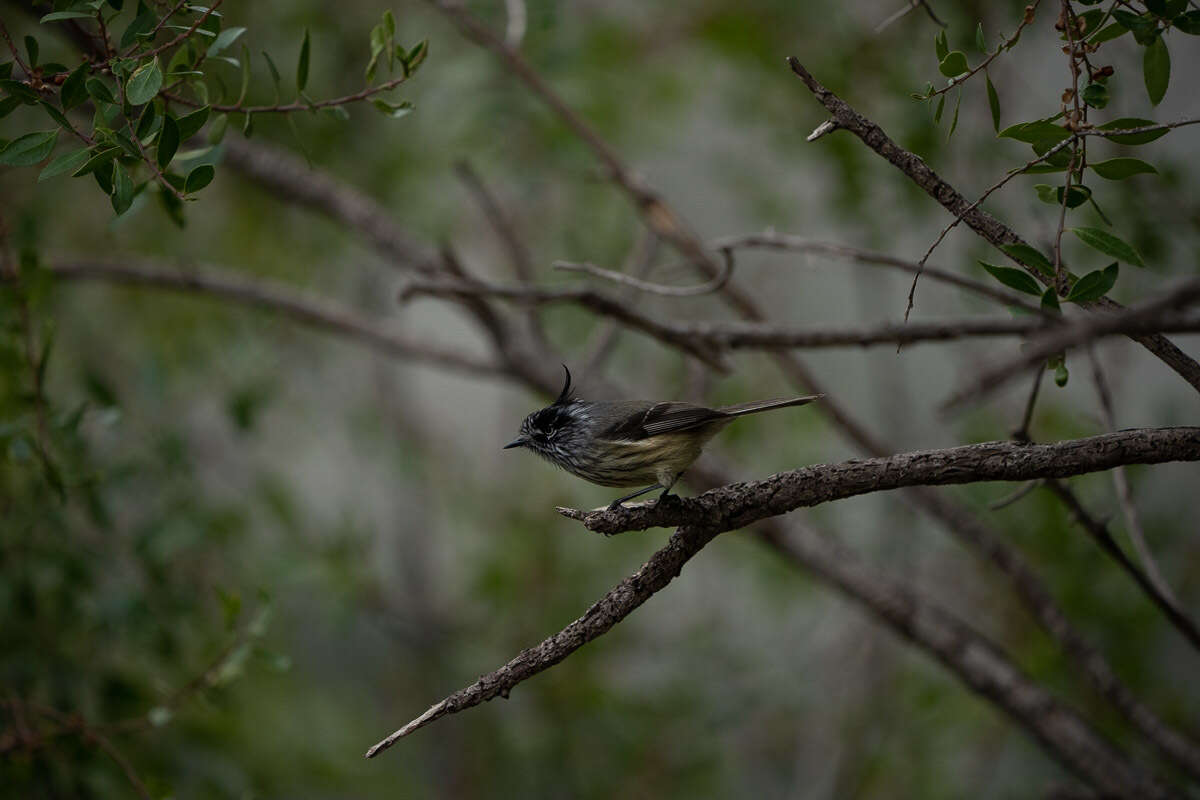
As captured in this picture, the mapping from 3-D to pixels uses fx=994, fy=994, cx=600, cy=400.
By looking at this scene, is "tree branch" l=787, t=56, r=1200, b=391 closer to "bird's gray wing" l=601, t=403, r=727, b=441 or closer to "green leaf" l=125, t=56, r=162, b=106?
"bird's gray wing" l=601, t=403, r=727, b=441

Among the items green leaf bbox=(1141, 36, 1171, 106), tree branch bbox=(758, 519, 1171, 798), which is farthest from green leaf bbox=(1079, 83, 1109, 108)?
tree branch bbox=(758, 519, 1171, 798)

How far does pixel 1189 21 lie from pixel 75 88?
3.87 ft

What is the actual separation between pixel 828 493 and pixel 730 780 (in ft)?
11.3

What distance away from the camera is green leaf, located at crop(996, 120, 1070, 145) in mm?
1062

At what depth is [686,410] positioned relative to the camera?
5.27 ft

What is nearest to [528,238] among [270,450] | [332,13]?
[332,13]

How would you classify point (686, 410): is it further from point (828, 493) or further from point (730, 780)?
point (730, 780)

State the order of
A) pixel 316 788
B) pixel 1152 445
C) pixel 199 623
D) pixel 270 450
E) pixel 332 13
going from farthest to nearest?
pixel 270 450 < pixel 332 13 < pixel 316 788 < pixel 199 623 < pixel 1152 445

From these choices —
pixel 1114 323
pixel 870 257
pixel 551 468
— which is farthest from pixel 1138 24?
pixel 551 468

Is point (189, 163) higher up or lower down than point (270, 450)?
lower down

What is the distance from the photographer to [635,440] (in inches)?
63.6

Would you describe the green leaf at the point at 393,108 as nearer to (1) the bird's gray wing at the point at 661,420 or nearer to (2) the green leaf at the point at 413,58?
(2) the green leaf at the point at 413,58

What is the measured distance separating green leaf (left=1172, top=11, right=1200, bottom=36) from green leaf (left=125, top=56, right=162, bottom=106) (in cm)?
106

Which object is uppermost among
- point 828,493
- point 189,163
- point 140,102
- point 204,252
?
point 204,252
